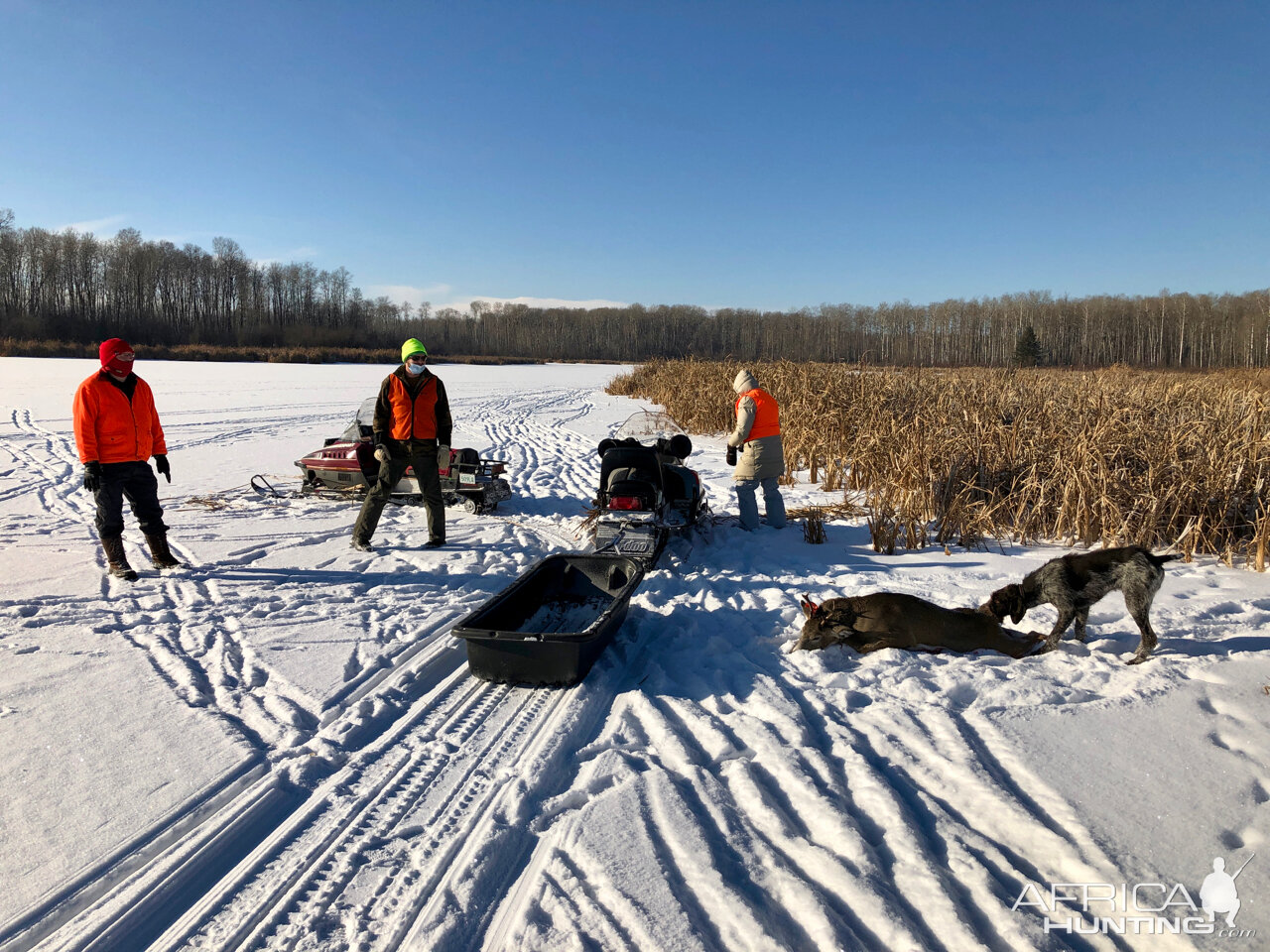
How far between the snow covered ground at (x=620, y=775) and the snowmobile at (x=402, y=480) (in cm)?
242

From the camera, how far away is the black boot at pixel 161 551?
5656 millimetres

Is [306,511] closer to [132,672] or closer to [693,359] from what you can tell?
[132,672]

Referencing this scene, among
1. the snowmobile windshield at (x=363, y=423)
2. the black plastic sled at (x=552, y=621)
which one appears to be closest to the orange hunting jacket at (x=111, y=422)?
the snowmobile windshield at (x=363, y=423)

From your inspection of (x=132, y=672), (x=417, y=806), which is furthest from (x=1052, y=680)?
(x=132, y=672)

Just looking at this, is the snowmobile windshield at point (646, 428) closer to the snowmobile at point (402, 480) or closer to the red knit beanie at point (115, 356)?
the snowmobile at point (402, 480)

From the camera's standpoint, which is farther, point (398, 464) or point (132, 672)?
point (398, 464)

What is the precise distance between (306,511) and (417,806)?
594 cm

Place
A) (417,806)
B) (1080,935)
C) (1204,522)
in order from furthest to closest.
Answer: (1204,522) → (417,806) → (1080,935)

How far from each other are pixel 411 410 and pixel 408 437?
26 cm

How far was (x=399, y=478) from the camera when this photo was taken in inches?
249

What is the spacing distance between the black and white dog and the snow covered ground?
0.72 feet

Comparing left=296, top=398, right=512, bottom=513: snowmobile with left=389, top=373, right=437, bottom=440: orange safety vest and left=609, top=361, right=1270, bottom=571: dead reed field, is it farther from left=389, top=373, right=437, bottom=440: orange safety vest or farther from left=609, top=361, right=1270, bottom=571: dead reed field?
left=609, top=361, right=1270, bottom=571: dead reed field

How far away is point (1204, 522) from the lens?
19.1ft

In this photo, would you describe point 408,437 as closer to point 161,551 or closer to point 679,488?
point 161,551
